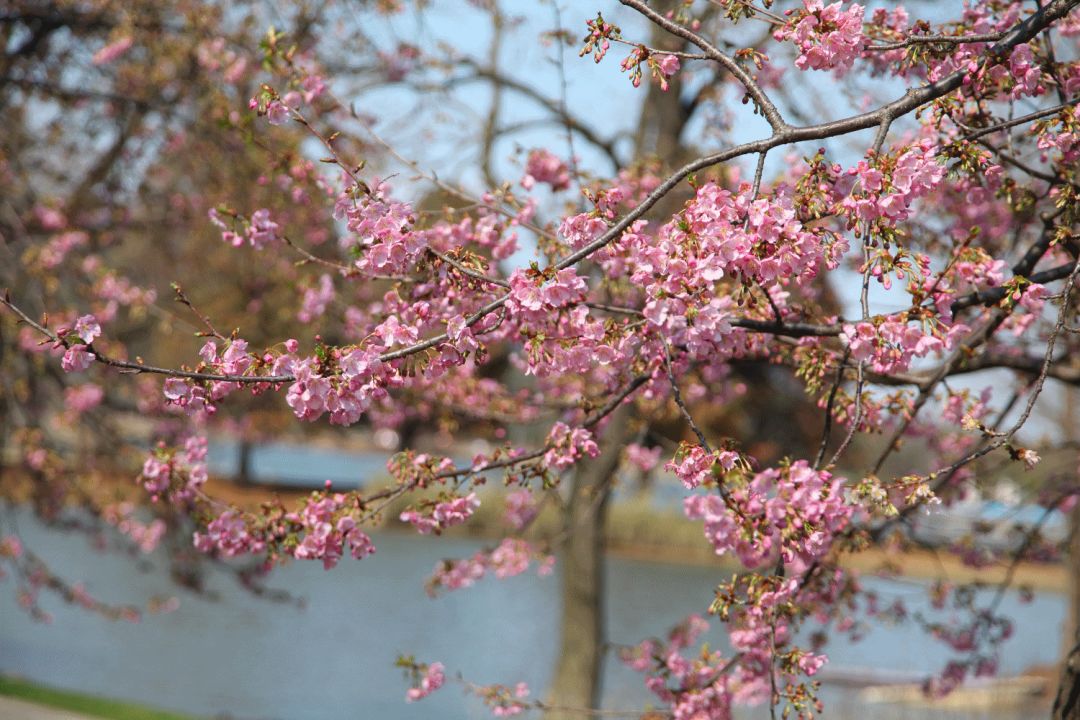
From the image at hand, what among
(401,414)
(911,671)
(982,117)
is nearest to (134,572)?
(911,671)

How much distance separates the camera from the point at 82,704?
773cm

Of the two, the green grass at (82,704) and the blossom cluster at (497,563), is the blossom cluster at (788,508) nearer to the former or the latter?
the blossom cluster at (497,563)

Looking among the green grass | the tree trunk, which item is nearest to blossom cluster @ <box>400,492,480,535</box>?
the tree trunk

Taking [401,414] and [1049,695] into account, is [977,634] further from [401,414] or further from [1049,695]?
[1049,695]

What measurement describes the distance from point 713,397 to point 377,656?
28.3 feet

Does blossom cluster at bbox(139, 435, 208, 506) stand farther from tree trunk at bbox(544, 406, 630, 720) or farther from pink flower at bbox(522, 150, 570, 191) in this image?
tree trunk at bbox(544, 406, 630, 720)

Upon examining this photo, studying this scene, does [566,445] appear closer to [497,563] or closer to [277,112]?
[277,112]

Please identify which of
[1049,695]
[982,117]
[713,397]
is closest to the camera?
[982,117]

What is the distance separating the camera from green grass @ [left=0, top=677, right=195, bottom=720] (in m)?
7.53

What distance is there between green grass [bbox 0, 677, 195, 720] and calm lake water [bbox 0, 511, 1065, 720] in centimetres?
163

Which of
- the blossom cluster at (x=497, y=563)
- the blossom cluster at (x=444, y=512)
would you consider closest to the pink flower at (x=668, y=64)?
the blossom cluster at (x=444, y=512)

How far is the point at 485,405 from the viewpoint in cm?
491

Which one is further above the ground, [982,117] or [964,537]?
[982,117]

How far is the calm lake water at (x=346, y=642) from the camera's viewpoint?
10211 mm
